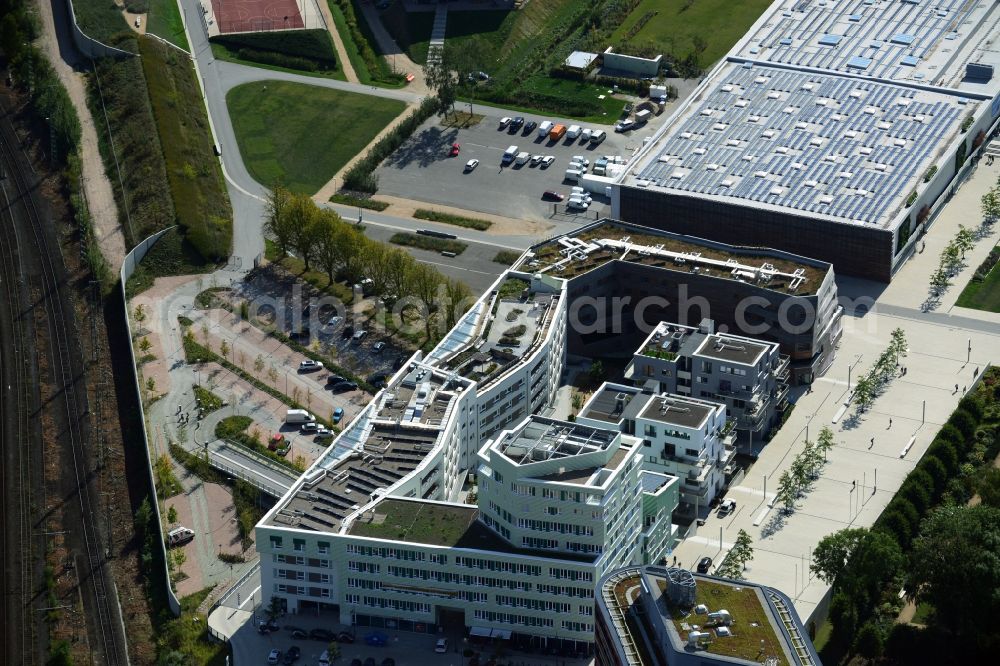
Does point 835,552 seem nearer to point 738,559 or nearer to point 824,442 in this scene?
point 738,559

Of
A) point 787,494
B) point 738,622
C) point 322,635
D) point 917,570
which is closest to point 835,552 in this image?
point 917,570

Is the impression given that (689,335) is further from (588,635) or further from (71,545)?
(71,545)

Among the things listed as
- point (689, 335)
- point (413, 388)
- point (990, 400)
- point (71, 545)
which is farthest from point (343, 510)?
point (990, 400)

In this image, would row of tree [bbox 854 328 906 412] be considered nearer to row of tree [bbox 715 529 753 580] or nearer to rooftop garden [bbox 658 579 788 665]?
row of tree [bbox 715 529 753 580]

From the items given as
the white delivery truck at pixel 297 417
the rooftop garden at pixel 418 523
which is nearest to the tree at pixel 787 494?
the rooftop garden at pixel 418 523

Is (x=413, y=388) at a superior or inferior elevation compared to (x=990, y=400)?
superior

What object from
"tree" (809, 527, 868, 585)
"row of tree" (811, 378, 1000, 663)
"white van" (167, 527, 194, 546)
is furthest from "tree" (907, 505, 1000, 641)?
"white van" (167, 527, 194, 546)

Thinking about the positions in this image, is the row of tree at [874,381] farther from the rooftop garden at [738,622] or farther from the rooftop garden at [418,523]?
the rooftop garden at [738,622]
